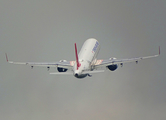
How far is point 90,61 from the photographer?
338ft

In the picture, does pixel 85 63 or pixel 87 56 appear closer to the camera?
pixel 85 63

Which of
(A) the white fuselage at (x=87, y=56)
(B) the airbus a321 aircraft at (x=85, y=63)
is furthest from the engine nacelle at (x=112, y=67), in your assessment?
(A) the white fuselage at (x=87, y=56)

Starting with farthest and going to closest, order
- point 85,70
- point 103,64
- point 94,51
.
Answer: point 94,51, point 103,64, point 85,70

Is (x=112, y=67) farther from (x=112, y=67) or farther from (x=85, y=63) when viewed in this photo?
(x=85, y=63)

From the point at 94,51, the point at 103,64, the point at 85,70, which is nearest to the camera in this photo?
the point at 85,70

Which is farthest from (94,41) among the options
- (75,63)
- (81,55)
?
(75,63)

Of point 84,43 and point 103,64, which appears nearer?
point 103,64

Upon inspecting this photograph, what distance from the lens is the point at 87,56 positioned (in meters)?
104

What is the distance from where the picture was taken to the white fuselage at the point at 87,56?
3728 inches

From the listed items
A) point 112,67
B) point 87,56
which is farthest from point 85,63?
point 112,67

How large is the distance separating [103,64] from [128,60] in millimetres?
5922

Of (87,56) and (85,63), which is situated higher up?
(87,56)

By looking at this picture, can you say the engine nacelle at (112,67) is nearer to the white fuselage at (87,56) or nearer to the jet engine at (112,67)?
the jet engine at (112,67)

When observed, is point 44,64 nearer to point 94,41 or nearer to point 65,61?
point 65,61
